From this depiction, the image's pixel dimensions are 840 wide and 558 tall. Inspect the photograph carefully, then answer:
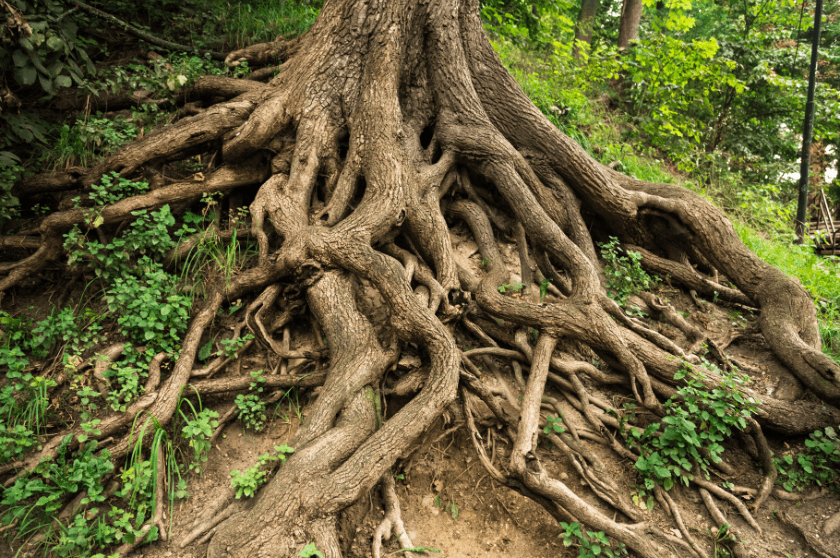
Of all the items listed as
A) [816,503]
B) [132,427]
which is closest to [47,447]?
[132,427]

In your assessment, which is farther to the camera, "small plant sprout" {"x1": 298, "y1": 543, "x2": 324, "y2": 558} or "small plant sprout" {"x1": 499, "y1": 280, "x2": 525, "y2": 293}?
"small plant sprout" {"x1": 499, "y1": 280, "x2": 525, "y2": 293}

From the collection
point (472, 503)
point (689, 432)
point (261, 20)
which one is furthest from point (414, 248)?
point (261, 20)

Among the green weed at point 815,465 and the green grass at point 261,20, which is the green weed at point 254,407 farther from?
the green grass at point 261,20

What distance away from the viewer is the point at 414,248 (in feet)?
14.2

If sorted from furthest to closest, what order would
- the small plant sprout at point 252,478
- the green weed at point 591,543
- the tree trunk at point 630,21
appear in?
1. the tree trunk at point 630,21
2. the small plant sprout at point 252,478
3. the green weed at point 591,543

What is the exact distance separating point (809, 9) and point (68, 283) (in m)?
16.6

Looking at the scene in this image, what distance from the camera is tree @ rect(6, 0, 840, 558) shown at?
292 cm

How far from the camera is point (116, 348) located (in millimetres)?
3520

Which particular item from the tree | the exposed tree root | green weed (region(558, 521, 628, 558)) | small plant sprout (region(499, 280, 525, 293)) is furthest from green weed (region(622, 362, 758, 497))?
the exposed tree root

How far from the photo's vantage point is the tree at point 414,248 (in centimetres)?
292

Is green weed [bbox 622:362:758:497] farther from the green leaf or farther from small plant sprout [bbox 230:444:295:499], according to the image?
the green leaf

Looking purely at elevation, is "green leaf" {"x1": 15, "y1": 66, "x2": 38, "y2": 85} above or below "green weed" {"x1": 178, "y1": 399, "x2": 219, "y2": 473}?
above

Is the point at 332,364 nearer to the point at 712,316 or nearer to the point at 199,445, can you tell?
the point at 199,445

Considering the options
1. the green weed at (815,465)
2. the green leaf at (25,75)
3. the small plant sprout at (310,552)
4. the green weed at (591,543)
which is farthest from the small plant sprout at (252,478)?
the green leaf at (25,75)
